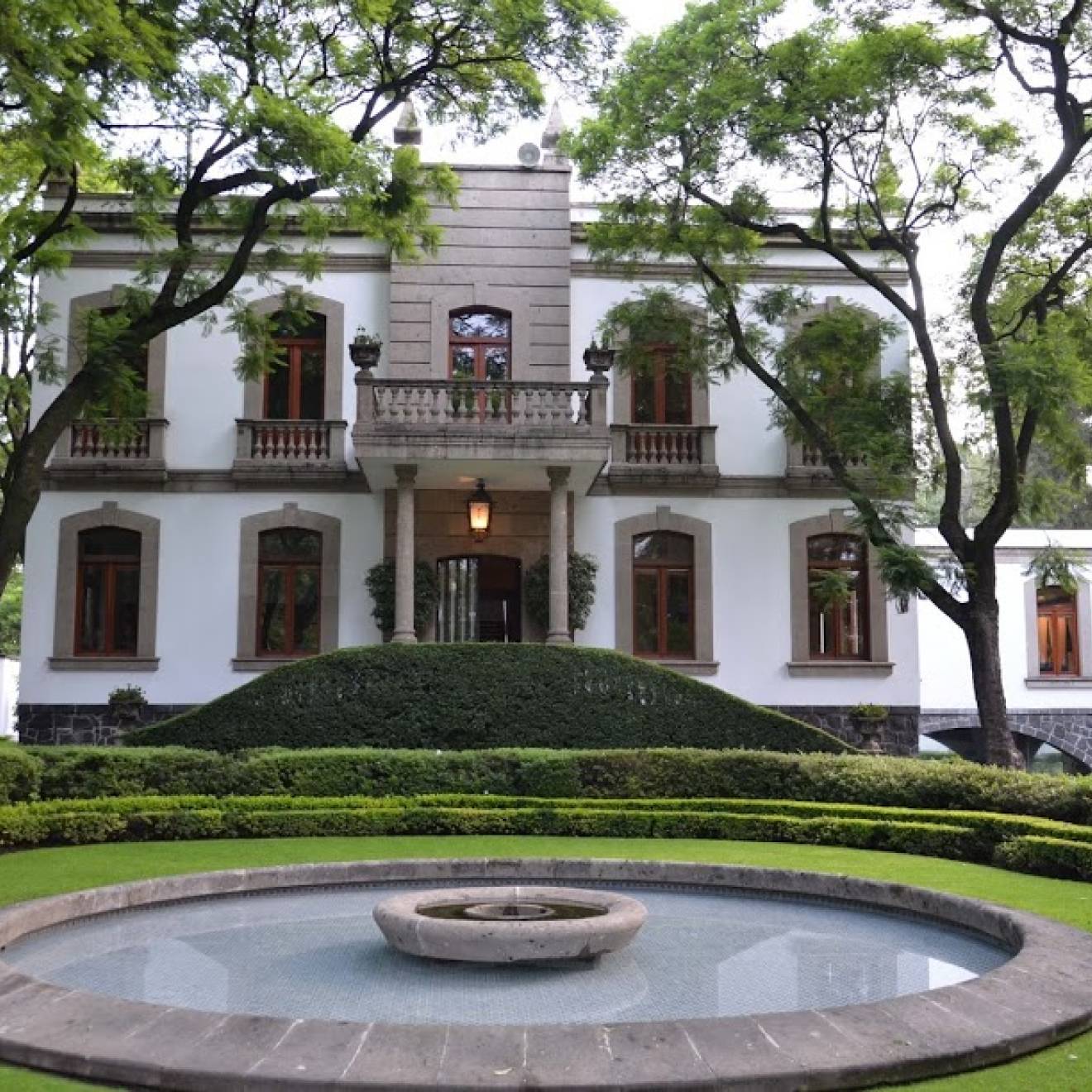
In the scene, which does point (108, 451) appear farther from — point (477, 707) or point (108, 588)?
point (477, 707)

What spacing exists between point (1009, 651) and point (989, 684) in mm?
8887

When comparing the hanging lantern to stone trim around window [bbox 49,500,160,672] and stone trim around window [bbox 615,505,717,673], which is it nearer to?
stone trim around window [bbox 615,505,717,673]

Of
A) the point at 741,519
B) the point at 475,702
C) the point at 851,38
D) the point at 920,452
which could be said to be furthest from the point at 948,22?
the point at 475,702

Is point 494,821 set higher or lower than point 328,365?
lower

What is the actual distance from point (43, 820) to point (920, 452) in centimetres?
1489

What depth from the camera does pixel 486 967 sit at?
731 cm

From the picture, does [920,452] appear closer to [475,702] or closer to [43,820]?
[475,702]

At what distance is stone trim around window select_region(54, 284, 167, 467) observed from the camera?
20859mm

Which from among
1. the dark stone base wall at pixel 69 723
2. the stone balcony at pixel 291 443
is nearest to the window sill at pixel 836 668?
the stone balcony at pixel 291 443

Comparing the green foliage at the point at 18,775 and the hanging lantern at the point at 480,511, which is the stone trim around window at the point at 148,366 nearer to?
the hanging lantern at the point at 480,511

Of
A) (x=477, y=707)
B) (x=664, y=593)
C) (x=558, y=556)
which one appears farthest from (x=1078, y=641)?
(x=477, y=707)

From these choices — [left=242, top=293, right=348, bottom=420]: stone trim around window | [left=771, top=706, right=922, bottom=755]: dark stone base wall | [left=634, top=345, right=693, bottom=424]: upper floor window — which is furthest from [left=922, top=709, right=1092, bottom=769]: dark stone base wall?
[left=242, top=293, right=348, bottom=420]: stone trim around window

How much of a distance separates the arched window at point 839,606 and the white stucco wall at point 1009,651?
4.68 m

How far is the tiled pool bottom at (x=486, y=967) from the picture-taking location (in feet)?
21.1
